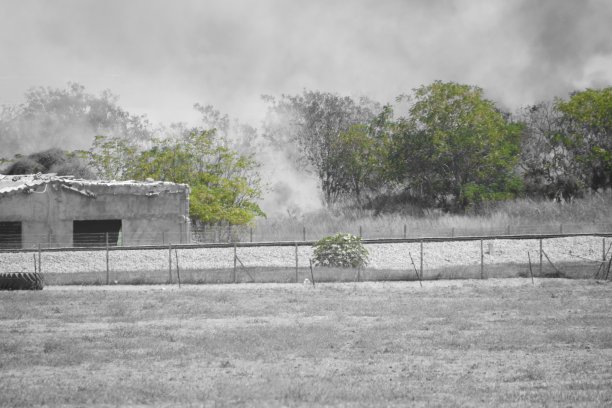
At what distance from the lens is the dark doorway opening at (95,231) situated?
43031 millimetres

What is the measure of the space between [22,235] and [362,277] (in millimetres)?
20909

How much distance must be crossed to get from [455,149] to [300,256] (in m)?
25.2

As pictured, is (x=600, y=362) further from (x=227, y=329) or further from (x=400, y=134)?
(x=400, y=134)

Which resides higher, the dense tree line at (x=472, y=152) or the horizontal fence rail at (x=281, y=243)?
the dense tree line at (x=472, y=152)

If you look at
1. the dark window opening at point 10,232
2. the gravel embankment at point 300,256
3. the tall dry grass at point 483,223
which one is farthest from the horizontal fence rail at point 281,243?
the dark window opening at point 10,232

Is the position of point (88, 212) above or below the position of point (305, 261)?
above

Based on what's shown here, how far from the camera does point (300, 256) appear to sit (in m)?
37.6

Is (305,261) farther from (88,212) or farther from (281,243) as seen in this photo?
(88,212)

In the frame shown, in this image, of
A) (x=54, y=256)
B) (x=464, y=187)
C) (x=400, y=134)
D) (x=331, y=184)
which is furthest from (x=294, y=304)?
(x=331, y=184)

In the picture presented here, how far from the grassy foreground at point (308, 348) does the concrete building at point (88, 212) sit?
18427 millimetres

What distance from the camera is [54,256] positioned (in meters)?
35.9

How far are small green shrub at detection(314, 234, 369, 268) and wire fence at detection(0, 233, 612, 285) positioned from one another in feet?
1.99

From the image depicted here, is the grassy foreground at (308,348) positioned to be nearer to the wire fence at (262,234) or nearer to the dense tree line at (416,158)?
the wire fence at (262,234)

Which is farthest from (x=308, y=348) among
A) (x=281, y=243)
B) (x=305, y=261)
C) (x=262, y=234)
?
(x=262, y=234)
